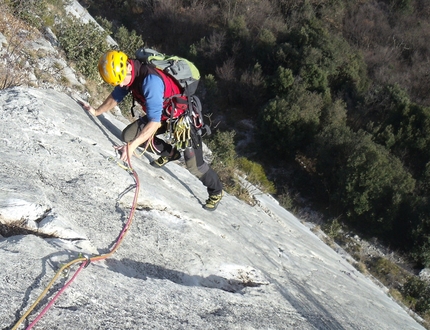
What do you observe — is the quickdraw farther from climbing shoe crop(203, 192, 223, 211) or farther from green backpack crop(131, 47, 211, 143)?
climbing shoe crop(203, 192, 223, 211)

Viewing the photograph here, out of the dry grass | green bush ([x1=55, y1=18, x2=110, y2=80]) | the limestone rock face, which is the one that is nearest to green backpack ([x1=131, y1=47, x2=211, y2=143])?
the limestone rock face

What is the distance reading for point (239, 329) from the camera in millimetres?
3117

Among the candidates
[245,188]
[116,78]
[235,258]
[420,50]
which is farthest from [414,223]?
[420,50]

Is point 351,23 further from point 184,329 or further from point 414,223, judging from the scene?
point 184,329

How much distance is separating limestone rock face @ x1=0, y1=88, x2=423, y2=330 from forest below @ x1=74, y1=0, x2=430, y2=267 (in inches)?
533

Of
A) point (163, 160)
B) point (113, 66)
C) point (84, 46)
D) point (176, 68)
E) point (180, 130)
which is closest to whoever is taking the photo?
point (113, 66)

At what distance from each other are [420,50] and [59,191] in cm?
3737

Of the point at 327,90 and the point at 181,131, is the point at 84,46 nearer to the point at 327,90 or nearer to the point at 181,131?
the point at 181,131

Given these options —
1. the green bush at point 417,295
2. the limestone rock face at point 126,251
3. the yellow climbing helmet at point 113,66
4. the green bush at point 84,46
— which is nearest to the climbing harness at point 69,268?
the limestone rock face at point 126,251

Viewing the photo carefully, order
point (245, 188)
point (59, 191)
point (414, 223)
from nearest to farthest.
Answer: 1. point (59, 191)
2. point (245, 188)
3. point (414, 223)

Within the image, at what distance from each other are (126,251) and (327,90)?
24699 mm

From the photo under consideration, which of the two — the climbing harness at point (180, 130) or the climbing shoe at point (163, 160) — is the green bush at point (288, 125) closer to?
the climbing shoe at point (163, 160)

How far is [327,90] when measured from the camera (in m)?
26.4

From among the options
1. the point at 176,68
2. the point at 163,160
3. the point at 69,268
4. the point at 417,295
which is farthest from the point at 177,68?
the point at 417,295
